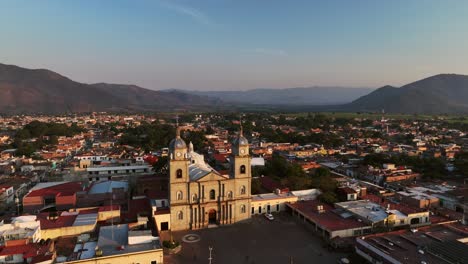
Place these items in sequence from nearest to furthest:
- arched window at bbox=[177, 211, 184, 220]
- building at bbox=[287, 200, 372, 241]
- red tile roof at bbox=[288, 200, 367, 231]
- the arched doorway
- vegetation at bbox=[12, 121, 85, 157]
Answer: building at bbox=[287, 200, 372, 241] → red tile roof at bbox=[288, 200, 367, 231] → arched window at bbox=[177, 211, 184, 220] → the arched doorway → vegetation at bbox=[12, 121, 85, 157]

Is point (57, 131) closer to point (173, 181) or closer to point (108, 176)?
point (108, 176)

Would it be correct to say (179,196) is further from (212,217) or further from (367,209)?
(367,209)

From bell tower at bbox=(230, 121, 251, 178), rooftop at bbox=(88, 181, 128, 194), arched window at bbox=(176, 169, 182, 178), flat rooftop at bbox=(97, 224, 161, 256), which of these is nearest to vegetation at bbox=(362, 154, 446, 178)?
bell tower at bbox=(230, 121, 251, 178)

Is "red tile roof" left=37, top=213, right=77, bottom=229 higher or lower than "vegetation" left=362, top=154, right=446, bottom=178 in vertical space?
lower

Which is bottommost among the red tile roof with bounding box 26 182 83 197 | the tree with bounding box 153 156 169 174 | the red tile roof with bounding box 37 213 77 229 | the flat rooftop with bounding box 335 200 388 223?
the red tile roof with bounding box 37 213 77 229

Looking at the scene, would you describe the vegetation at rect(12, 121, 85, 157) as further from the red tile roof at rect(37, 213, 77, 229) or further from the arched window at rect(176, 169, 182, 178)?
the arched window at rect(176, 169, 182, 178)

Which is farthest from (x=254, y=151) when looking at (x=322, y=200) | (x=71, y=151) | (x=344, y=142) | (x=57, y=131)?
(x=57, y=131)
